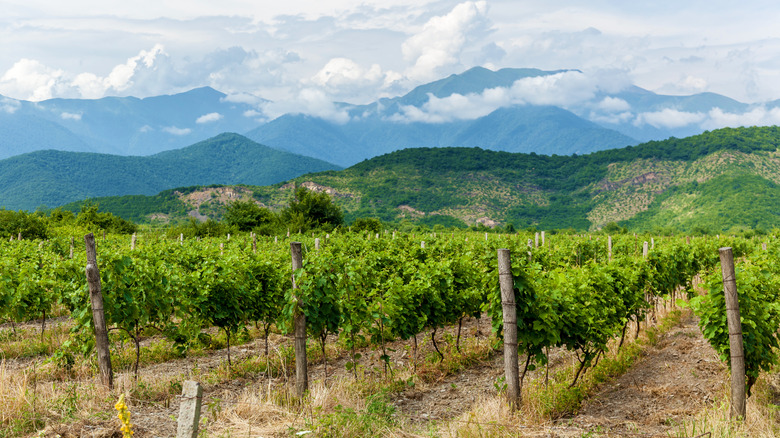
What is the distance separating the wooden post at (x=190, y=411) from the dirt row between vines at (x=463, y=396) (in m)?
1.17

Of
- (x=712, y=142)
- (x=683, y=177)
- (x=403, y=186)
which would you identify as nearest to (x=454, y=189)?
(x=403, y=186)

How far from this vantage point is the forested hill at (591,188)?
252 ft

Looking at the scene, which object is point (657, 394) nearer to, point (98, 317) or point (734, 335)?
point (734, 335)

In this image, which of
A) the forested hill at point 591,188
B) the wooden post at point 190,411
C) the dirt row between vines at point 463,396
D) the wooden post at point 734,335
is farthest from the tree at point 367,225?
the forested hill at point 591,188

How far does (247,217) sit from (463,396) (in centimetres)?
4041

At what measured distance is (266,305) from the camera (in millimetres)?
9039

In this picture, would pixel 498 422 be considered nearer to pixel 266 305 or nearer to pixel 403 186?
pixel 266 305

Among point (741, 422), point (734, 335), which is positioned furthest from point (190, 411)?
point (734, 335)

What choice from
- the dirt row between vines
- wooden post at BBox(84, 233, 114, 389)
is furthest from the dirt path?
wooden post at BBox(84, 233, 114, 389)

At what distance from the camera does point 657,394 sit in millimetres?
6875

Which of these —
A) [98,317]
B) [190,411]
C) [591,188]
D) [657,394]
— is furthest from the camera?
[591,188]

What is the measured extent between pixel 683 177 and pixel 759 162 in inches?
496

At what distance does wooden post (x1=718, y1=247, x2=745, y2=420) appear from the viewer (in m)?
Result: 5.54

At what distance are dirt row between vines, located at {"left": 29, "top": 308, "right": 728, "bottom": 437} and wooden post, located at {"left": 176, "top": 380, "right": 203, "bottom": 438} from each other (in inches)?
46.0
